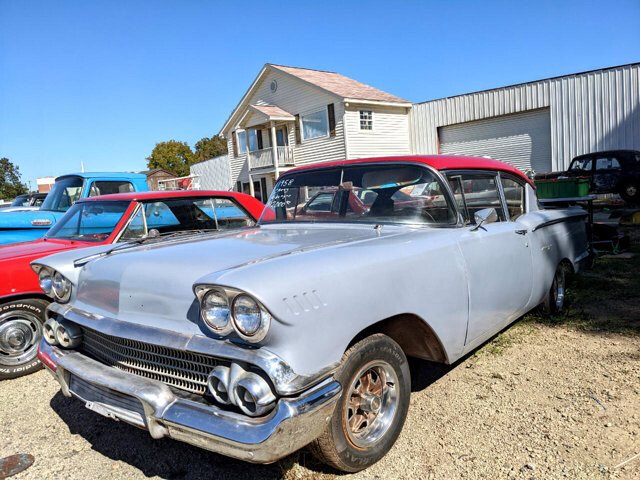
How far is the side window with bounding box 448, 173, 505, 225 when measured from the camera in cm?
343

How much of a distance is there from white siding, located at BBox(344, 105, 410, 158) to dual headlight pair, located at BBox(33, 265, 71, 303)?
19.7 m

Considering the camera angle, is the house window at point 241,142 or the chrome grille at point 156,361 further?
the house window at point 241,142

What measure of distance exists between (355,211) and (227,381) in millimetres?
1771

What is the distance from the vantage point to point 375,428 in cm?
258

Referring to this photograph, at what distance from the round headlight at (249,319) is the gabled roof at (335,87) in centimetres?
2081

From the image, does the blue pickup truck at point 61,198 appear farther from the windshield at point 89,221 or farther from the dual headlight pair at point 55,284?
the dual headlight pair at point 55,284

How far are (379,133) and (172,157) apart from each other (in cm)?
4716

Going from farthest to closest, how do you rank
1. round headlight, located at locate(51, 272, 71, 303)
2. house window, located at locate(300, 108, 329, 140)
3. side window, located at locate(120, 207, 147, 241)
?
house window, located at locate(300, 108, 329, 140) < side window, located at locate(120, 207, 147, 241) < round headlight, located at locate(51, 272, 71, 303)

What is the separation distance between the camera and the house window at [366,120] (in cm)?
2286

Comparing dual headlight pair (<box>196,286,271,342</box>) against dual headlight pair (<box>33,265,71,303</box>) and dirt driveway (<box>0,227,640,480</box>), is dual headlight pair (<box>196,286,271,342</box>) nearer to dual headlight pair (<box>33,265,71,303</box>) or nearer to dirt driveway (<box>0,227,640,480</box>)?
dirt driveway (<box>0,227,640,480</box>)

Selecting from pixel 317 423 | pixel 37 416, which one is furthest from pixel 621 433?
pixel 37 416

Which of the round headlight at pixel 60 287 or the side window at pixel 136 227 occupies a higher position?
the side window at pixel 136 227

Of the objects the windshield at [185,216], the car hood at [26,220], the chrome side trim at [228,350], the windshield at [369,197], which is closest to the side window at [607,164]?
the windshield at [185,216]

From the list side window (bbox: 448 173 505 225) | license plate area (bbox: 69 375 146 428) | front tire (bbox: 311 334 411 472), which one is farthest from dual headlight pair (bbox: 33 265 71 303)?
side window (bbox: 448 173 505 225)
